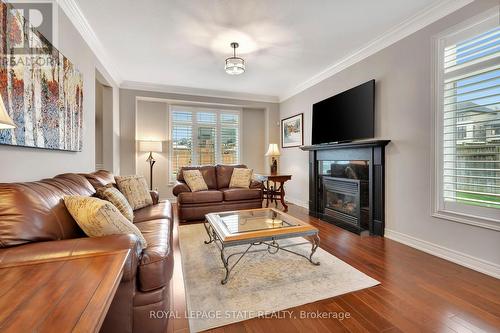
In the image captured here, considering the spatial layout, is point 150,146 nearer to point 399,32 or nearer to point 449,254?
point 399,32

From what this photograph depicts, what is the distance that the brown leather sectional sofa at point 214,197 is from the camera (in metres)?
3.70

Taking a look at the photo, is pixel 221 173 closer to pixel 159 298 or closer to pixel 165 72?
pixel 165 72

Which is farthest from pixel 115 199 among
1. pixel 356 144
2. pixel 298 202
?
pixel 298 202

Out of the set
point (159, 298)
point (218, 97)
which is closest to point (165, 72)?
point (218, 97)

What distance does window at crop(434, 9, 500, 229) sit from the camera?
199cm

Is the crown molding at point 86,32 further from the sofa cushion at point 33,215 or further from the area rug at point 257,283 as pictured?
the area rug at point 257,283

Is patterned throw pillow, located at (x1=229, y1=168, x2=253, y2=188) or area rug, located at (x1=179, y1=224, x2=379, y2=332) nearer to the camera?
area rug, located at (x1=179, y1=224, x2=379, y2=332)

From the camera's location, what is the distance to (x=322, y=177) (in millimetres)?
4109

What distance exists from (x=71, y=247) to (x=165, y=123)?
15.1 feet

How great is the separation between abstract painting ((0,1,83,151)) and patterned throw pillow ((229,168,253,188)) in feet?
8.41

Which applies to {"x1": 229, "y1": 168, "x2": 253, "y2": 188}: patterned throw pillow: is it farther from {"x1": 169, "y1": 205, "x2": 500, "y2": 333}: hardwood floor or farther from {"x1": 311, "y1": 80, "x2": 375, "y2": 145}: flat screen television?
{"x1": 169, "y1": 205, "x2": 500, "y2": 333}: hardwood floor

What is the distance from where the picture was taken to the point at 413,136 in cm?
263

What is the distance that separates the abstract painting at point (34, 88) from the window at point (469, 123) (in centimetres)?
372

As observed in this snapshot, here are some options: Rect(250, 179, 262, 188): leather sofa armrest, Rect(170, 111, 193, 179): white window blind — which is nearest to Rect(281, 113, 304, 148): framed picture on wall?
Rect(250, 179, 262, 188): leather sofa armrest
